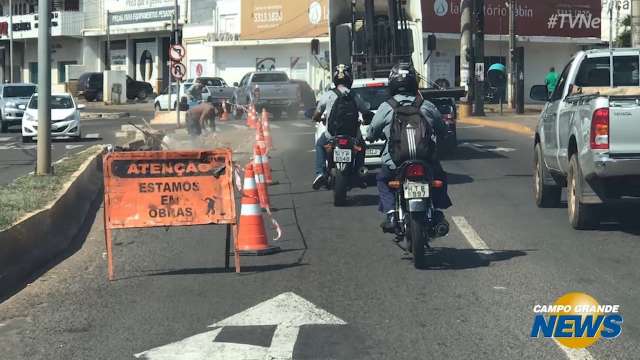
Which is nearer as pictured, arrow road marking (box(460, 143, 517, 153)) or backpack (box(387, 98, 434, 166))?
backpack (box(387, 98, 434, 166))

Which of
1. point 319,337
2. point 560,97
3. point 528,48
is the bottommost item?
point 319,337

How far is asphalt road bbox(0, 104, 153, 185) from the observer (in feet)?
71.6

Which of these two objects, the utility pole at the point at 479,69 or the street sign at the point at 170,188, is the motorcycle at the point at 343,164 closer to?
the street sign at the point at 170,188

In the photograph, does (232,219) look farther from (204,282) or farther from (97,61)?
(97,61)

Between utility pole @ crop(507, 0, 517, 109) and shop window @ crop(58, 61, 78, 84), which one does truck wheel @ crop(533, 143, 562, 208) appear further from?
shop window @ crop(58, 61, 78, 84)

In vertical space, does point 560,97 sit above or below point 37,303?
above

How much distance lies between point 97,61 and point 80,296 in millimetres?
69392

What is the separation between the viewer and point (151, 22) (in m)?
68.0

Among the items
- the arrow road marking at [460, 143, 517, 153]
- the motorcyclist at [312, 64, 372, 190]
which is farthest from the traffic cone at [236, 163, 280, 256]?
the arrow road marking at [460, 143, 517, 153]

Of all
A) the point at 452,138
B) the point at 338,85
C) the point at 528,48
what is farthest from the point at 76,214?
the point at 528,48

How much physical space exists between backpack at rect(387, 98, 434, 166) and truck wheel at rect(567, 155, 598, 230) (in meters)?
2.65

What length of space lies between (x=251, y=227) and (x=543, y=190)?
193 inches

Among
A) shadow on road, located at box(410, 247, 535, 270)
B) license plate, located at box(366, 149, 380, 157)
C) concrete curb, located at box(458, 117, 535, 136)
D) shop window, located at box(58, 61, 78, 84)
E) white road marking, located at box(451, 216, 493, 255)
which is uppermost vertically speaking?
shop window, located at box(58, 61, 78, 84)

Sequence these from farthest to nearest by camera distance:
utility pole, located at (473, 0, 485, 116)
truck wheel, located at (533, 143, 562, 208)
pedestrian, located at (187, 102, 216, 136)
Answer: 1. utility pole, located at (473, 0, 485, 116)
2. pedestrian, located at (187, 102, 216, 136)
3. truck wheel, located at (533, 143, 562, 208)
